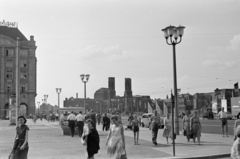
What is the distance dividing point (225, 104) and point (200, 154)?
57.3m

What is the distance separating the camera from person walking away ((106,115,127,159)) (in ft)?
32.5

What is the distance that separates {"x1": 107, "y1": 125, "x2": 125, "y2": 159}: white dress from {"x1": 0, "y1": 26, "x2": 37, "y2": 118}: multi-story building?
286 ft

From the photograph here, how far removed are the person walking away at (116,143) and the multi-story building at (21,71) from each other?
87278mm

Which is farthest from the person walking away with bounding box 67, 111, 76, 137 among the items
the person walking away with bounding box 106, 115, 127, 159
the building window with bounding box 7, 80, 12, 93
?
the building window with bounding box 7, 80, 12, 93

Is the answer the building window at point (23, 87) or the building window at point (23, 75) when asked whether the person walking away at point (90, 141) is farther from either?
the building window at point (23, 75)

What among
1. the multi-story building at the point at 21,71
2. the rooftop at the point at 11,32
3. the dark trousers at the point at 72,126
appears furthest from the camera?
the rooftop at the point at 11,32

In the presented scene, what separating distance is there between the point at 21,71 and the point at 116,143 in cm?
9011

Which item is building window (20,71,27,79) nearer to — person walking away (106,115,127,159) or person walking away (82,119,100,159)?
person walking away (106,115,127,159)

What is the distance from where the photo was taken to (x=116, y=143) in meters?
10.1

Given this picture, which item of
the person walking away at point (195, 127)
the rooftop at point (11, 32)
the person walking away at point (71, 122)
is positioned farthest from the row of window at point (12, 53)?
the person walking away at point (195, 127)

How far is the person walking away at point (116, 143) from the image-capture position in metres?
9.91

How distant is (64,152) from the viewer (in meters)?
14.0

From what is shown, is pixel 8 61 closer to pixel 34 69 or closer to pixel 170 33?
pixel 34 69

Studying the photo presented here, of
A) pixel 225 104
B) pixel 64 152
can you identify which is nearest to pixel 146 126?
pixel 64 152
